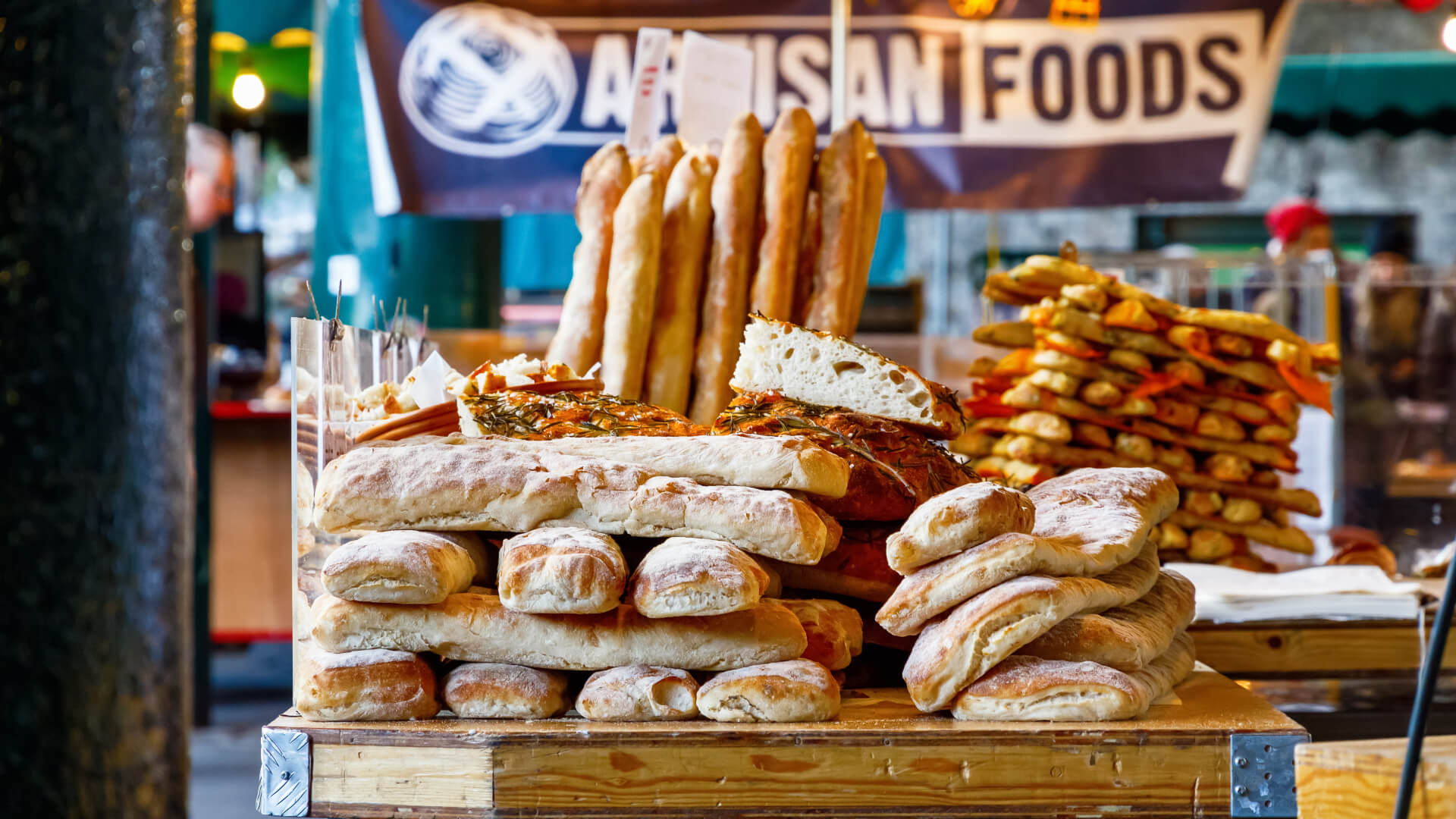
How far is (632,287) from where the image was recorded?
2.27m

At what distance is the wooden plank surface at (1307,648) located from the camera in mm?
2055

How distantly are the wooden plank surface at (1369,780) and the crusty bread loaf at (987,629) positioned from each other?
12.8 inches

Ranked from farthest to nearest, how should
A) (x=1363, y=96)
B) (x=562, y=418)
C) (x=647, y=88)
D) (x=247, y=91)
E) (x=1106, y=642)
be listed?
(x=247, y=91), (x=1363, y=96), (x=647, y=88), (x=562, y=418), (x=1106, y=642)

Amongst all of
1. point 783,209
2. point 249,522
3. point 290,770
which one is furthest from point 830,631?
point 249,522

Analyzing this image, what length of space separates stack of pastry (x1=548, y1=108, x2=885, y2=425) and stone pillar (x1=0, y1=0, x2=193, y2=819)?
1.62 m

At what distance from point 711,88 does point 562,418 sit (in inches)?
52.5

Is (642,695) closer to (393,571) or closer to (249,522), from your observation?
(393,571)

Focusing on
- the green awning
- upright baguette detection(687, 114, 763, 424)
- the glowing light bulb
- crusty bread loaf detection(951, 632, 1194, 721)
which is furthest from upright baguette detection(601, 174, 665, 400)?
the green awning

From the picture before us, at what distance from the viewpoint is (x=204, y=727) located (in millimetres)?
5711

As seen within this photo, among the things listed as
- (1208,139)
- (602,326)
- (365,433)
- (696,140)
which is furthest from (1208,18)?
(365,433)

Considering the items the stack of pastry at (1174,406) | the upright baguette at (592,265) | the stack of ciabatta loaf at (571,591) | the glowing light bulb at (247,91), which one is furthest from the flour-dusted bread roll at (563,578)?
the glowing light bulb at (247,91)

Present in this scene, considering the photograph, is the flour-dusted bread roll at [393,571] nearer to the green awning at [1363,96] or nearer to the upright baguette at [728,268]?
the upright baguette at [728,268]

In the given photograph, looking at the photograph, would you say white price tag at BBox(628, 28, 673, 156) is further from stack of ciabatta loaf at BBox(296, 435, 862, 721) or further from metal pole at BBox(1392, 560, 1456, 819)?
metal pole at BBox(1392, 560, 1456, 819)

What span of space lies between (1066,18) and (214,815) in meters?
3.81
